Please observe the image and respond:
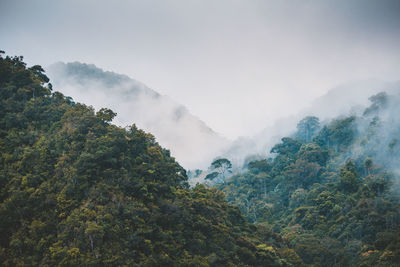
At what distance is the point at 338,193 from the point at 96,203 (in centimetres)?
3206

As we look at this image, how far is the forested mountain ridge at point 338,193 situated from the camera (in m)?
30.5

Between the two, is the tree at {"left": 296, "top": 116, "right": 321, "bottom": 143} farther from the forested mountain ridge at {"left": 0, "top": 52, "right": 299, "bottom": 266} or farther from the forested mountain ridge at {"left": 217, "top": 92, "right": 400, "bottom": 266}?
the forested mountain ridge at {"left": 0, "top": 52, "right": 299, "bottom": 266}

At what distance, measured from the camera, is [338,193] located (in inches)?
1590

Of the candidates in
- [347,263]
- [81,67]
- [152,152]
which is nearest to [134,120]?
[81,67]

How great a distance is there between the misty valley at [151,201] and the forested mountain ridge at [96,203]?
0.28 feet

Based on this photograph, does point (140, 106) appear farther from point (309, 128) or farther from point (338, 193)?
point (338, 193)

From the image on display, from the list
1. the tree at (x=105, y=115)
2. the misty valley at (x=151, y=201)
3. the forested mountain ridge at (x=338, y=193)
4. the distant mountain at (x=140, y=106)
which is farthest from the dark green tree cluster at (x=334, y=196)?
the distant mountain at (x=140, y=106)

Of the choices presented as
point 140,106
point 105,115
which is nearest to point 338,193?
point 105,115

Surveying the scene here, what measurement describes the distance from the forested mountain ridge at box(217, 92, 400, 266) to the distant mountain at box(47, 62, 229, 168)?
35965 millimetres

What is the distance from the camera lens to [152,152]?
2848cm

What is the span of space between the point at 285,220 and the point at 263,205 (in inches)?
256

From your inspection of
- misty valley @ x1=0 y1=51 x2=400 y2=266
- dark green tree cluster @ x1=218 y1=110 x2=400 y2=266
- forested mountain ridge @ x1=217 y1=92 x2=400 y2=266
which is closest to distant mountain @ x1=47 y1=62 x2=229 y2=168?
forested mountain ridge @ x1=217 y1=92 x2=400 y2=266

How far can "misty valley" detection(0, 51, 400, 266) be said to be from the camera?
62.4ft

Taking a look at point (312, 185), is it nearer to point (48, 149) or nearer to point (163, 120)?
point (48, 149)
